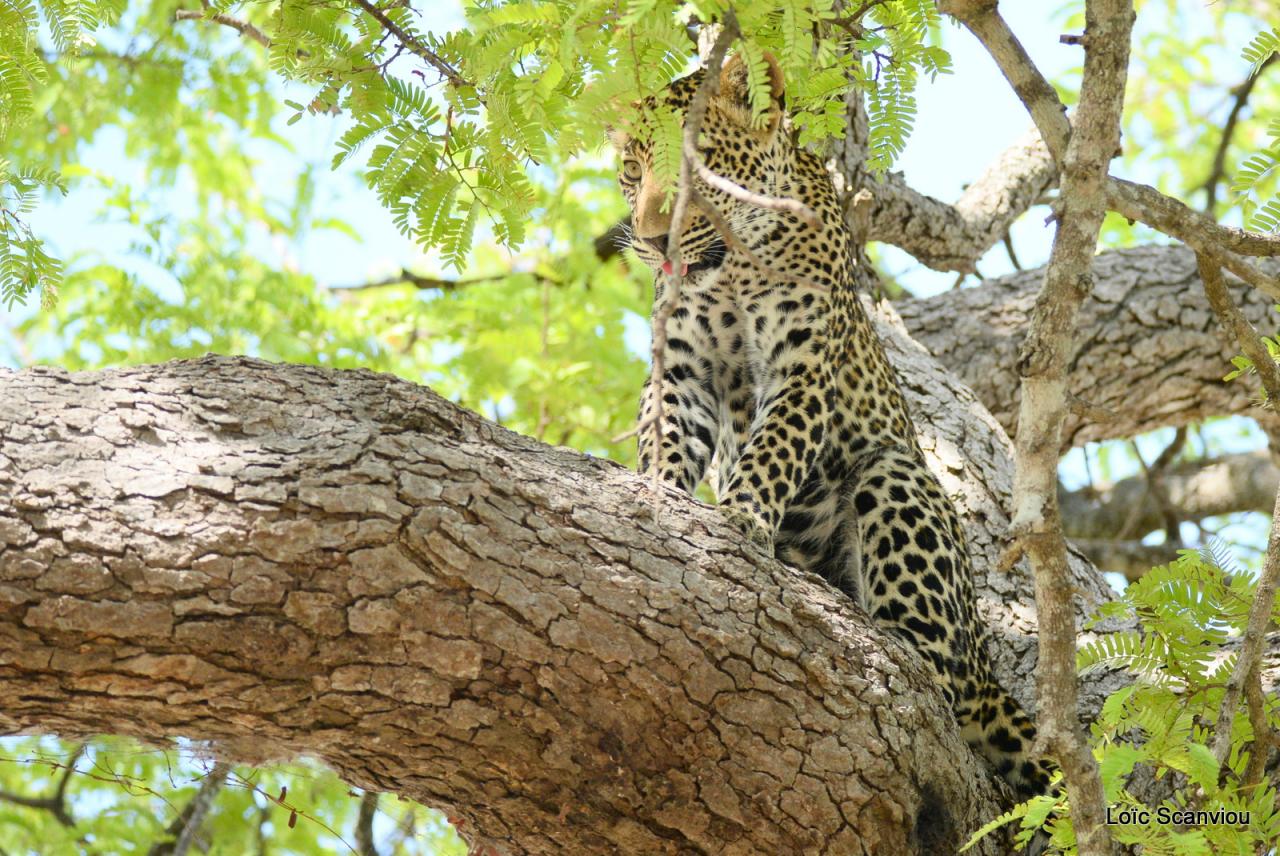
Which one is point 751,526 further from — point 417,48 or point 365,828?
point 365,828

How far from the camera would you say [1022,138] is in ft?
36.5

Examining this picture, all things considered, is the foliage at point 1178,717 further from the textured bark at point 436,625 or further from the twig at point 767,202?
the twig at point 767,202

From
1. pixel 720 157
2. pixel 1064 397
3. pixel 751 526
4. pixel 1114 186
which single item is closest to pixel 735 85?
pixel 720 157

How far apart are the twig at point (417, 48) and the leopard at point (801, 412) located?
117 cm

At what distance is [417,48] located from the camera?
5652 mm

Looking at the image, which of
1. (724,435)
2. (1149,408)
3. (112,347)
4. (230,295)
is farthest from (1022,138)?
(112,347)

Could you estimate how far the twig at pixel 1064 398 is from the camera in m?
4.14

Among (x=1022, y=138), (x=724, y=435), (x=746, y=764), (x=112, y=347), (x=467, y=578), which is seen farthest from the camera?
(x=1022, y=138)

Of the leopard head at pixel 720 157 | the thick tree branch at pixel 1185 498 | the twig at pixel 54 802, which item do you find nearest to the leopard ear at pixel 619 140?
the leopard head at pixel 720 157

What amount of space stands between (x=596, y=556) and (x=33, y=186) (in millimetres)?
3142

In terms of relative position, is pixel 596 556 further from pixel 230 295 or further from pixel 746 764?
pixel 230 295

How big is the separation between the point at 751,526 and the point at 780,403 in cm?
114

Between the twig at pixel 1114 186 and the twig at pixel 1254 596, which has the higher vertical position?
the twig at pixel 1114 186

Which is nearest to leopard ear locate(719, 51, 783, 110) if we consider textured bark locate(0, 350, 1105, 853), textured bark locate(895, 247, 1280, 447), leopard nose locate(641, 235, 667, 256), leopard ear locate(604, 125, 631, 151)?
leopard ear locate(604, 125, 631, 151)
